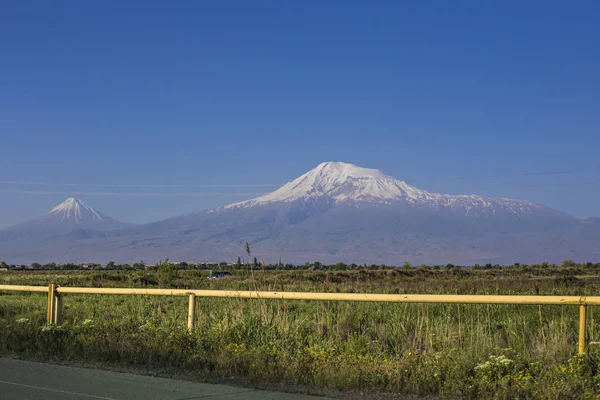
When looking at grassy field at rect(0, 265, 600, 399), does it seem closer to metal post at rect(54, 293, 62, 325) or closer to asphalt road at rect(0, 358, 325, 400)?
metal post at rect(54, 293, 62, 325)

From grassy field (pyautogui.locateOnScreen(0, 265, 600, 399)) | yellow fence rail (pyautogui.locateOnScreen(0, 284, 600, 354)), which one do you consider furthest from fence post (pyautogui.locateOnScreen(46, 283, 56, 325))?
grassy field (pyautogui.locateOnScreen(0, 265, 600, 399))

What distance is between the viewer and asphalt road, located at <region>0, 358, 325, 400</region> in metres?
9.96

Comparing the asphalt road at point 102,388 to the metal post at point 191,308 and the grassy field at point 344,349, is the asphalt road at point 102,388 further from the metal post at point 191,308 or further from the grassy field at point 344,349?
the metal post at point 191,308

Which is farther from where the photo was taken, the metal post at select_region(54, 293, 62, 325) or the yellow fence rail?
the metal post at select_region(54, 293, 62, 325)

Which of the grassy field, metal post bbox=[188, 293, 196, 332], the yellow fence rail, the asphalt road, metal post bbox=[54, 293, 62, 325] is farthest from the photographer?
metal post bbox=[54, 293, 62, 325]

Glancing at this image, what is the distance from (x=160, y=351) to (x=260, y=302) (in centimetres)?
219

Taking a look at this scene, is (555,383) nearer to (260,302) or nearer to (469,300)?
(469,300)

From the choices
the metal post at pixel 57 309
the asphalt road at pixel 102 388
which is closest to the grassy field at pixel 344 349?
the metal post at pixel 57 309

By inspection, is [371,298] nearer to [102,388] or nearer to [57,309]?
[102,388]

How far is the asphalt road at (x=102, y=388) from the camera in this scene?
996 cm

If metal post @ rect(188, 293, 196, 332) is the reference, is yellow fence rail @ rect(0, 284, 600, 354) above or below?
above

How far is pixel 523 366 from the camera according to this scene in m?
10.4

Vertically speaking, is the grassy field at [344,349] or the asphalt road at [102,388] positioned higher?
the grassy field at [344,349]

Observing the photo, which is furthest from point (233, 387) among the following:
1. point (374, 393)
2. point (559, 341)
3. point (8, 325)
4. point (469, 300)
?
point (8, 325)
